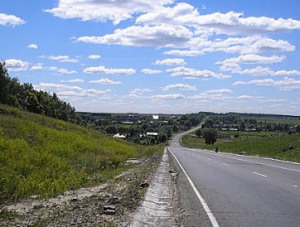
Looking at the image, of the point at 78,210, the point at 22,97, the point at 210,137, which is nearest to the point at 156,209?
the point at 78,210

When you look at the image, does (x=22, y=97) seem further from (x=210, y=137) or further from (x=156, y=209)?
(x=210, y=137)

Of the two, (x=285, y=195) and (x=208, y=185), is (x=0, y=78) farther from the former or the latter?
(x=285, y=195)

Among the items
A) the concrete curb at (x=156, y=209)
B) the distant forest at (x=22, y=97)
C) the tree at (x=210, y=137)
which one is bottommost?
the tree at (x=210, y=137)

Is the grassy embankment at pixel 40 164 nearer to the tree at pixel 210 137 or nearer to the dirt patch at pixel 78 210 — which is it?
the dirt patch at pixel 78 210

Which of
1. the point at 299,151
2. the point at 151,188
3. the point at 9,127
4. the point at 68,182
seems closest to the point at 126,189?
the point at 151,188

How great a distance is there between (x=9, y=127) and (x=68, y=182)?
1216 centimetres

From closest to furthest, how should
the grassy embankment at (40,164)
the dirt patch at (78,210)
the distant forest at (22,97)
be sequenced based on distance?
the dirt patch at (78,210) < the grassy embankment at (40,164) < the distant forest at (22,97)

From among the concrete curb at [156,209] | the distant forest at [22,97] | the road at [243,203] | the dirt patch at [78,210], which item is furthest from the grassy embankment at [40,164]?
the distant forest at [22,97]

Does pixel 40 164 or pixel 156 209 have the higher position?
pixel 40 164

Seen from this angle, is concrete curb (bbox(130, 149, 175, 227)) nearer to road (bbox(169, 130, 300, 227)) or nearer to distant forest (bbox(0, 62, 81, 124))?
road (bbox(169, 130, 300, 227))

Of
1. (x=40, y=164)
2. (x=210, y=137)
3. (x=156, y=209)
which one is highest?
(x=40, y=164)

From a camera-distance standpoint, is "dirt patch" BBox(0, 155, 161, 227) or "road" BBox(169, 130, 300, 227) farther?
"road" BBox(169, 130, 300, 227)

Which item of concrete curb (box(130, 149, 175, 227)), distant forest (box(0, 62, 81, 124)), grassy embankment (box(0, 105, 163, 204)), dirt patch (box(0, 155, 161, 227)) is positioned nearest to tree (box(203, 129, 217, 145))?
distant forest (box(0, 62, 81, 124))

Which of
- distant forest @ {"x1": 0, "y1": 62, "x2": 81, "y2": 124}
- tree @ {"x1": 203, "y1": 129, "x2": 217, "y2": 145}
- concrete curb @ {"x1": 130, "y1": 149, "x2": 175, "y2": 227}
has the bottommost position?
tree @ {"x1": 203, "y1": 129, "x2": 217, "y2": 145}
